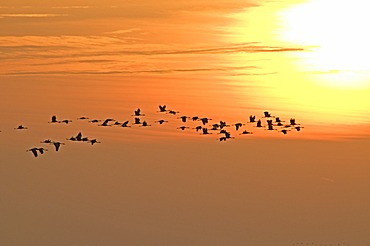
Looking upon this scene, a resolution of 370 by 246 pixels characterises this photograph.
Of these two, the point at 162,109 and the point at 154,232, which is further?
the point at 154,232

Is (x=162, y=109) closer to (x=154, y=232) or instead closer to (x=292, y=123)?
(x=292, y=123)

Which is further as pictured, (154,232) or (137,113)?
(154,232)

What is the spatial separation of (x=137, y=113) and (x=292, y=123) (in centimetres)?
1179

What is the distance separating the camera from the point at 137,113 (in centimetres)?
8619

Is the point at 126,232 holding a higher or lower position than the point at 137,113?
lower

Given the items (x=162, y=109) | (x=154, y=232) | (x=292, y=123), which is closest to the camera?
(x=292, y=123)

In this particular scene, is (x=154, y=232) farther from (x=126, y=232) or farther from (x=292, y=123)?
(x=292, y=123)

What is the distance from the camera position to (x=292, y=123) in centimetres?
8244

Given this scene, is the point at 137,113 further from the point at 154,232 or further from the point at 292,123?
the point at 154,232

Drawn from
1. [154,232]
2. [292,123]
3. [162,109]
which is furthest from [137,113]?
[154,232]

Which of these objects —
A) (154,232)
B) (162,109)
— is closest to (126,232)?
(154,232)

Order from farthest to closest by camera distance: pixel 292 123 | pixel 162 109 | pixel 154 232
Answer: pixel 154 232, pixel 162 109, pixel 292 123

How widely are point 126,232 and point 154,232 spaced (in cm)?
408

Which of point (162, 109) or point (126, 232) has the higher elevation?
point (162, 109)
